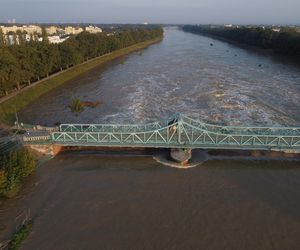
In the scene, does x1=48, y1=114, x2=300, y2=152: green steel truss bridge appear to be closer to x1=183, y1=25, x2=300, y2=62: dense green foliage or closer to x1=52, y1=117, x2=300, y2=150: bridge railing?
x1=52, y1=117, x2=300, y2=150: bridge railing

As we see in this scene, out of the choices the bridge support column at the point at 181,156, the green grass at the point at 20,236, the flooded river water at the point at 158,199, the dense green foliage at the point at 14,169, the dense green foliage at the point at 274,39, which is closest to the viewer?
the green grass at the point at 20,236

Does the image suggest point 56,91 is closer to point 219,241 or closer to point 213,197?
point 213,197

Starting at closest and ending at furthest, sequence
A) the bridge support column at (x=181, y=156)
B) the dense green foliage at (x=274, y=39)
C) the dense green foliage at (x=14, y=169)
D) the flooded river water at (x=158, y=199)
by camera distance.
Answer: the flooded river water at (x=158, y=199) → the dense green foliage at (x=14, y=169) → the bridge support column at (x=181, y=156) → the dense green foliage at (x=274, y=39)

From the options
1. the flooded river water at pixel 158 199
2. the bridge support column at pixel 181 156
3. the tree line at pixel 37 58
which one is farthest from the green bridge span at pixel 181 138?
the tree line at pixel 37 58

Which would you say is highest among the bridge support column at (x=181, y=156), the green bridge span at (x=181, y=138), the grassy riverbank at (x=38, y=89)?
the green bridge span at (x=181, y=138)

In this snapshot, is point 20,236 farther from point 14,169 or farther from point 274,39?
point 274,39

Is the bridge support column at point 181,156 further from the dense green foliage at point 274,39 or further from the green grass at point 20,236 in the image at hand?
the dense green foliage at point 274,39

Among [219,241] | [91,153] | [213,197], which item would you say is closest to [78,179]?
[91,153]
